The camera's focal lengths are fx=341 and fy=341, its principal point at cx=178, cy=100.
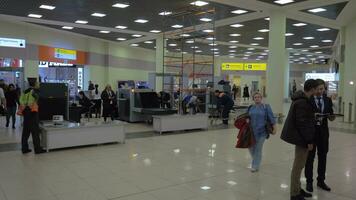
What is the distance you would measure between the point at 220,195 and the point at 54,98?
18.0 ft

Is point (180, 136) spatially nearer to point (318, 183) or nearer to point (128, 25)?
point (318, 183)

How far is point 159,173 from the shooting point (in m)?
5.49

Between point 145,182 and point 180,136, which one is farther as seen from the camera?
point 180,136

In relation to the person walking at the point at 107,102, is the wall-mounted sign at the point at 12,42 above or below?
above

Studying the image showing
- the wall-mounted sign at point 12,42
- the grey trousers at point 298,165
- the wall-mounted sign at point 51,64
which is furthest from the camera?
the wall-mounted sign at point 51,64

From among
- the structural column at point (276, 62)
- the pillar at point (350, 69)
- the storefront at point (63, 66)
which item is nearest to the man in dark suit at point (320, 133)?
the structural column at point (276, 62)

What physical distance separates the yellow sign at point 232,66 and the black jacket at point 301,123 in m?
30.4

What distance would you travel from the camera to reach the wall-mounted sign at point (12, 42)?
51.2 ft

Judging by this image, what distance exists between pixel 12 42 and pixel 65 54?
3.41 m

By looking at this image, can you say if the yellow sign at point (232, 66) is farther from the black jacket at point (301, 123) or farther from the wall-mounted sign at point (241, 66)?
the black jacket at point (301, 123)

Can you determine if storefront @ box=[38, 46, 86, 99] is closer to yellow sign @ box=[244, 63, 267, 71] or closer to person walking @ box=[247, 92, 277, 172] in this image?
person walking @ box=[247, 92, 277, 172]

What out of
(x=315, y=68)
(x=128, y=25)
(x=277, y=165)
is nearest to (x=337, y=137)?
(x=277, y=165)

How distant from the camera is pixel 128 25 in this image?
16.0m

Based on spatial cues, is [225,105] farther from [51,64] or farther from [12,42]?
[51,64]
